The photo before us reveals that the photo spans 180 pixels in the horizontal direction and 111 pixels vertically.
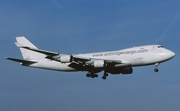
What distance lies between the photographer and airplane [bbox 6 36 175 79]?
60844 millimetres

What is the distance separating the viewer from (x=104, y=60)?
204 ft

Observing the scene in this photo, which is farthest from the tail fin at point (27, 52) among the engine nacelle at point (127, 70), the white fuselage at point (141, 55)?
the engine nacelle at point (127, 70)

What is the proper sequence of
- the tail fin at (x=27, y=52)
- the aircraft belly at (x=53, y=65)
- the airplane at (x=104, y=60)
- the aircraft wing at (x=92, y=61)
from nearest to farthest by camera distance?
the airplane at (x=104, y=60), the aircraft wing at (x=92, y=61), the aircraft belly at (x=53, y=65), the tail fin at (x=27, y=52)

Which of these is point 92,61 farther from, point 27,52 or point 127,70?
point 27,52

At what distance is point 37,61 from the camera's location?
6962cm

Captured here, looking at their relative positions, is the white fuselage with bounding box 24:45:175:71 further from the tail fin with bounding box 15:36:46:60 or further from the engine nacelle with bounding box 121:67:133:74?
the tail fin with bounding box 15:36:46:60

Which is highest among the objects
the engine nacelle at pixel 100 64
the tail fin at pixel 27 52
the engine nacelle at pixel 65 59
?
the tail fin at pixel 27 52

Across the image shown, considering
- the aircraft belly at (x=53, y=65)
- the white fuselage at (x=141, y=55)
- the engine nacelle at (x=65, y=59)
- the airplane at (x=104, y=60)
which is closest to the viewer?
the white fuselage at (x=141, y=55)

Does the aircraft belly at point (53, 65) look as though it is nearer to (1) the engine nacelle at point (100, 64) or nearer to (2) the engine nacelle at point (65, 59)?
(2) the engine nacelle at point (65, 59)

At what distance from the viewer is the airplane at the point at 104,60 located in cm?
6084

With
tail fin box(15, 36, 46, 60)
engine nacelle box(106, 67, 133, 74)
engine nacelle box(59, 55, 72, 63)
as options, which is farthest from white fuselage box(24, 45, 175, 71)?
tail fin box(15, 36, 46, 60)

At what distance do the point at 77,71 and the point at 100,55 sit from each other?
518cm

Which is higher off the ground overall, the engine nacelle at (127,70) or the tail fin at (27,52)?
the tail fin at (27,52)

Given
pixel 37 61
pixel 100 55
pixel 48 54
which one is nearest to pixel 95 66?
pixel 100 55
